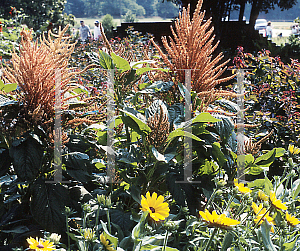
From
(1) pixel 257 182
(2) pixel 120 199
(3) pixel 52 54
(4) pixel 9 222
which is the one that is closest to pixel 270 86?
(1) pixel 257 182

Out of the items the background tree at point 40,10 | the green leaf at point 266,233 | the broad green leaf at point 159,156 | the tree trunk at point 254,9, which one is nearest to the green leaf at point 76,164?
the broad green leaf at point 159,156

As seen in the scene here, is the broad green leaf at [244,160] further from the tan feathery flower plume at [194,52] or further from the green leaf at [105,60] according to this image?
the green leaf at [105,60]

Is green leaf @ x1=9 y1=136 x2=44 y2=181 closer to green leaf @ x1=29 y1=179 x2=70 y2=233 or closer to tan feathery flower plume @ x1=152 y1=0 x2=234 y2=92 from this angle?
green leaf @ x1=29 y1=179 x2=70 y2=233

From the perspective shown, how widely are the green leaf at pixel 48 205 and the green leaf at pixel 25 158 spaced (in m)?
0.08

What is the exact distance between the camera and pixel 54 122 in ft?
4.38

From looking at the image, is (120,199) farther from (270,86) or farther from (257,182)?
(270,86)

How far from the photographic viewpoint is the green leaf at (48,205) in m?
1.24

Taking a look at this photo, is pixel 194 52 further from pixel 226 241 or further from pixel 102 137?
pixel 226 241

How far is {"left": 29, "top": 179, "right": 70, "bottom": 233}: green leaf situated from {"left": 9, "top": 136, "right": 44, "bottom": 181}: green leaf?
77mm

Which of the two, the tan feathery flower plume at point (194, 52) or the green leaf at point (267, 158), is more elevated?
the tan feathery flower plume at point (194, 52)

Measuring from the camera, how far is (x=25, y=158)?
1217 millimetres

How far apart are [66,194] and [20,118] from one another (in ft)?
1.35

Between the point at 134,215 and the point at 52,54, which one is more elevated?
the point at 52,54

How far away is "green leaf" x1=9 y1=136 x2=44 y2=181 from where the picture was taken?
1208mm
